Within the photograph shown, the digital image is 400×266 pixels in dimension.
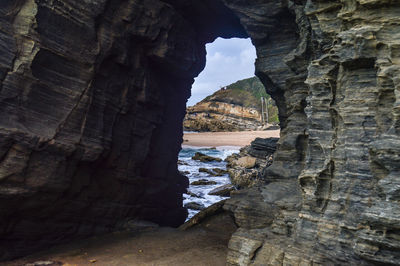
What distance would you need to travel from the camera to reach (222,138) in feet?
262

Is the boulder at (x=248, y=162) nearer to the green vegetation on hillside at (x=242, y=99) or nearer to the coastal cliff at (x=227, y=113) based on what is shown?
the coastal cliff at (x=227, y=113)

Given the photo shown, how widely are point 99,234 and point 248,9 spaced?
15150mm

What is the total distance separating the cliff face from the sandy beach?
2106 inches

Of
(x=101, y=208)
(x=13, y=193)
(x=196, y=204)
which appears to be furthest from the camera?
(x=196, y=204)

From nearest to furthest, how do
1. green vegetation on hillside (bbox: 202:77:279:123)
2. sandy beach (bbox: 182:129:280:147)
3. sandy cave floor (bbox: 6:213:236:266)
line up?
sandy cave floor (bbox: 6:213:236:266), sandy beach (bbox: 182:129:280:147), green vegetation on hillside (bbox: 202:77:279:123)

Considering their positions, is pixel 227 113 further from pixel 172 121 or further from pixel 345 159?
pixel 345 159

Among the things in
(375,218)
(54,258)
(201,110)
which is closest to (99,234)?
(54,258)

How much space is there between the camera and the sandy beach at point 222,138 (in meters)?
73.9

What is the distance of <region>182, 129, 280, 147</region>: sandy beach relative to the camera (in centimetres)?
7388

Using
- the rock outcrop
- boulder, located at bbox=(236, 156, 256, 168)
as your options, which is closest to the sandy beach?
boulder, located at bbox=(236, 156, 256, 168)

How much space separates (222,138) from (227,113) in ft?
58.1

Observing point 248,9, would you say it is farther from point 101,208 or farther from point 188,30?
point 101,208

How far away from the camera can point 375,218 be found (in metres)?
7.24

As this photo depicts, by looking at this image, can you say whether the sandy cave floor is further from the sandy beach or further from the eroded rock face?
the eroded rock face
